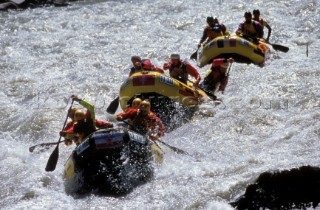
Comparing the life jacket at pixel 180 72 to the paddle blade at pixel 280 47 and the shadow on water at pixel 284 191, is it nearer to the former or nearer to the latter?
the paddle blade at pixel 280 47

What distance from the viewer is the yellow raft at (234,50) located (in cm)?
1193

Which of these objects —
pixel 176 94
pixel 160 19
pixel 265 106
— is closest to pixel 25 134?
pixel 176 94

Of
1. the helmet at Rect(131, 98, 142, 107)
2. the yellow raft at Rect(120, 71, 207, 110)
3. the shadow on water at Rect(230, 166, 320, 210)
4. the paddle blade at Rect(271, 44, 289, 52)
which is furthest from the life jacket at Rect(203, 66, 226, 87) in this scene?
the shadow on water at Rect(230, 166, 320, 210)

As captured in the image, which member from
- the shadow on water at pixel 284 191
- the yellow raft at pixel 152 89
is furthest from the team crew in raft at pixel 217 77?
the shadow on water at pixel 284 191

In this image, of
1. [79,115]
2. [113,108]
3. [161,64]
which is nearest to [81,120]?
[79,115]

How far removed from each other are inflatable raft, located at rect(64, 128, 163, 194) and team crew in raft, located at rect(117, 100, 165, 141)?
Result: 0.85m

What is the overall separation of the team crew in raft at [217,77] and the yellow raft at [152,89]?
1.35 meters

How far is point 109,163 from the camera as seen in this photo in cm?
741

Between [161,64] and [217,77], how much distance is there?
2518 mm

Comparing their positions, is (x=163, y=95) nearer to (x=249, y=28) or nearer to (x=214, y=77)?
(x=214, y=77)

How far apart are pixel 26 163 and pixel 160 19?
366 inches

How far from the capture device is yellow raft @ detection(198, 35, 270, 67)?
1193 centimetres

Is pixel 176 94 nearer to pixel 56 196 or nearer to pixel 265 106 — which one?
pixel 265 106

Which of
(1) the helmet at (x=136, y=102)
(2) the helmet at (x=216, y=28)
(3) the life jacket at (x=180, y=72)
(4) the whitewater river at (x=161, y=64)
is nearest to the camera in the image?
(4) the whitewater river at (x=161, y=64)
